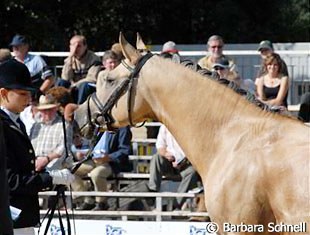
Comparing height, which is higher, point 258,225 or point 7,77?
point 7,77

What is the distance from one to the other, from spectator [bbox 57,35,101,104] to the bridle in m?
4.02

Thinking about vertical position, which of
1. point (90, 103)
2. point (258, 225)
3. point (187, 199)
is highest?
point (90, 103)

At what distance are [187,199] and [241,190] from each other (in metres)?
4.53

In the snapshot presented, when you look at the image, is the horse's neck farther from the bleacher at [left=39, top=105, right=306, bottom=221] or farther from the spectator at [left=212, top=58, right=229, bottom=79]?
the spectator at [left=212, top=58, right=229, bottom=79]

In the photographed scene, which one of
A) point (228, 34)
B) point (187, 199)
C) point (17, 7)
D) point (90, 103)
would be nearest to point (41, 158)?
point (187, 199)

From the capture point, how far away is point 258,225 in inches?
219

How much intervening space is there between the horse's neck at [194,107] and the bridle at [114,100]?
126mm

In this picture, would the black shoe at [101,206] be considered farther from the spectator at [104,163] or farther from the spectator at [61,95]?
the spectator at [61,95]

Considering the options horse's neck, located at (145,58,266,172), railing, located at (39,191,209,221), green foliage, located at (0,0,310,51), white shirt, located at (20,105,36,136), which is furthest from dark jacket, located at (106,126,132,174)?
green foliage, located at (0,0,310,51)

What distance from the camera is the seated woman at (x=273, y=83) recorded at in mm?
10000

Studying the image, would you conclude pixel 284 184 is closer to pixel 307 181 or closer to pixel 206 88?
pixel 307 181

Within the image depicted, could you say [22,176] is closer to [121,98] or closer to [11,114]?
[11,114]

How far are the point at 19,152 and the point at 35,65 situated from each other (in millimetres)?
5815

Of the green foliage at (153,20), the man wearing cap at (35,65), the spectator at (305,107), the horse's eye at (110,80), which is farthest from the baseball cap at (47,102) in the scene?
the green foliage at (153,20)
